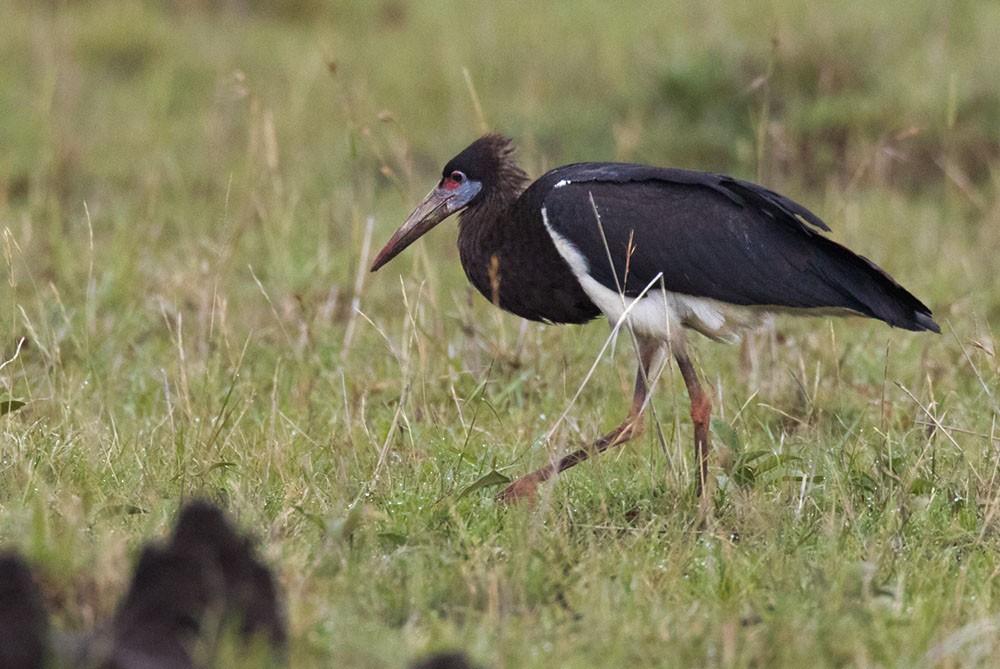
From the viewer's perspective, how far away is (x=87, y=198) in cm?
692

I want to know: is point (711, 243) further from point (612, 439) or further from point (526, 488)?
point (526, 488)

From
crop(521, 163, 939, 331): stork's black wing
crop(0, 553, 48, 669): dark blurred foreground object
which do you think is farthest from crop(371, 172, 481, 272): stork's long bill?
crop(0, 553, 48, 669): dark blurred foreground object

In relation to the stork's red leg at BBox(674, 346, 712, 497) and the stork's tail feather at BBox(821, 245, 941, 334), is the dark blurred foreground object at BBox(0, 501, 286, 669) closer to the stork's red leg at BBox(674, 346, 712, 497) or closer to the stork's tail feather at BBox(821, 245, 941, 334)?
the stork's red leg at BBox(674, 346, 712, 497)

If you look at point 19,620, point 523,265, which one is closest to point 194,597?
point 19,620

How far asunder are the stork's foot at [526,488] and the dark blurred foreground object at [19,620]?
1.61m

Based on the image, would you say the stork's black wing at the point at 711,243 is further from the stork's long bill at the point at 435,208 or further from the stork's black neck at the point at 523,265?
the stork's long bill at the point at 435,208

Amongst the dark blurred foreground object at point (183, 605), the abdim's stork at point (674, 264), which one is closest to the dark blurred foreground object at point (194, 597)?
the dark blurred foreground object at point (183, 605)

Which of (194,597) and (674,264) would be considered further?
(674,264)

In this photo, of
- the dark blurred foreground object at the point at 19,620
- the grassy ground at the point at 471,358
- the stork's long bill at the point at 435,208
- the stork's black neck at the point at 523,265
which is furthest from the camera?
the stork's long bill at the point at 435,208

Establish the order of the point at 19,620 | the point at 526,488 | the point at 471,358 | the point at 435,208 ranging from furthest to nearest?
the point at 471,358
the point at 435,208
the point at 526,488
the point at 19,620

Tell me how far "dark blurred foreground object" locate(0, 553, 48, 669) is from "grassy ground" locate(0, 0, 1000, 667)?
1.25 ft

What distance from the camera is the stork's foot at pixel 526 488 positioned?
3.58 metres

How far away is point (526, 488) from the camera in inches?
142

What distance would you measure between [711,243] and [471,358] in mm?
1051
